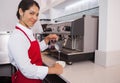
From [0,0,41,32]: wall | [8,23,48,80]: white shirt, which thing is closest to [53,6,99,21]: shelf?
[0,0,41,32]: wall

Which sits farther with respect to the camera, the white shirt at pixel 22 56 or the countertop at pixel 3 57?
the countertop at pixel 3 57

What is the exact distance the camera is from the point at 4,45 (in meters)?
3.12

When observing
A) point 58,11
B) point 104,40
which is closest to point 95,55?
point 104,40

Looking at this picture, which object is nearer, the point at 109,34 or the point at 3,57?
the point at 109,34

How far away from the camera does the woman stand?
896 millimetres

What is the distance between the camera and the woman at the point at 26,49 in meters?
0.90

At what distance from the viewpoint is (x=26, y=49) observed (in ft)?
3.09

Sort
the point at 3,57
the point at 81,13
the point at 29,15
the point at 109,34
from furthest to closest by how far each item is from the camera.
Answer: the point at 3,57
the point at 81,13
the point at 109,34
the point at 29,15

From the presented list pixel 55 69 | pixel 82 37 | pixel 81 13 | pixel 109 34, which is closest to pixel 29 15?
pixel 55 69

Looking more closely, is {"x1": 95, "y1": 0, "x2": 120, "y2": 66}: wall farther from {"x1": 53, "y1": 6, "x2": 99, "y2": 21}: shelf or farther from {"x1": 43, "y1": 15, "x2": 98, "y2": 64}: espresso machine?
{"x1": 53, "y1": 6, "x2": 99, "y2": 21}: shelf

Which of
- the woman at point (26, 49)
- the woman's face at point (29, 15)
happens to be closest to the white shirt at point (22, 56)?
the woman at point (26, 49)

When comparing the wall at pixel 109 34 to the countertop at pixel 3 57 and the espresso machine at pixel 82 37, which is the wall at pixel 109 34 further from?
the countertop at pixel 3 57

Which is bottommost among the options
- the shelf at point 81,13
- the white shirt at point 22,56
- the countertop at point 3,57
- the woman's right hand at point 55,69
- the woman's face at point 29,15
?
the countertop at point 3,57

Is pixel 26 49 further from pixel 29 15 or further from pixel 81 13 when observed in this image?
pixel 81 13
